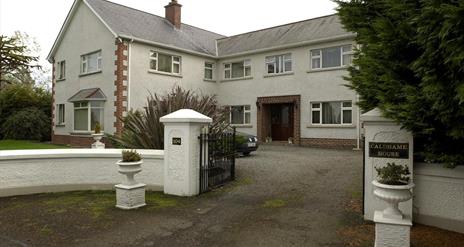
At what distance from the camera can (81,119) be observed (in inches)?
810

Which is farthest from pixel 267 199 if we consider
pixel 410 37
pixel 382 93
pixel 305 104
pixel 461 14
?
pixel 305 104

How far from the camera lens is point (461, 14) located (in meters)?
3.96

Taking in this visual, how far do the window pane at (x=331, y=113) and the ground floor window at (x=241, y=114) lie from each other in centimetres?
496

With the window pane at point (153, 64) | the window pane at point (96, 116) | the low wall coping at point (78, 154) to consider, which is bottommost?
the low wall coping at point (78, 154)

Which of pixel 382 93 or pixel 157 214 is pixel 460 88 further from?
pixel 157 214

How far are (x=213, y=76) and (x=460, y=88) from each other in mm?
20600

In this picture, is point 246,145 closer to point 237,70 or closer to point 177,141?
point 177,141

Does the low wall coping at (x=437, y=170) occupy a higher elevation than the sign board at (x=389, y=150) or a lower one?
lower

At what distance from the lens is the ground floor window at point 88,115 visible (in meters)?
19.6

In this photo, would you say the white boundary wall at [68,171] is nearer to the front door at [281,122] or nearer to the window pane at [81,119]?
the window pane at [81,119]

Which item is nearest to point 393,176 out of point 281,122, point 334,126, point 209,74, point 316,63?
point 334,126

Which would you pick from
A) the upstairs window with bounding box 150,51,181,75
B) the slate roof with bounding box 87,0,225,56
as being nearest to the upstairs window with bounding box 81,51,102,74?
the slate roof with bounding box 87,0,225,56

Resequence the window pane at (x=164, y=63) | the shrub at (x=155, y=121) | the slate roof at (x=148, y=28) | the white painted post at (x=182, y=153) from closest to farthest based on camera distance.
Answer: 1. the white painted post at (x=182, y=153)
2. the shrub at (x=155, y=121)
3. the slate roof at (x=148, y=28)
4. the window pane at (x=164, y=63)

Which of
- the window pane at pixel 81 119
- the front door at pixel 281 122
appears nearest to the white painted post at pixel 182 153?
the front door at pixel 281 122
